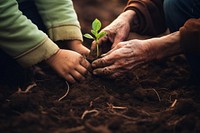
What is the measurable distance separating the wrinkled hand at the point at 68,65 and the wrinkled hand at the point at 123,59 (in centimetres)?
9

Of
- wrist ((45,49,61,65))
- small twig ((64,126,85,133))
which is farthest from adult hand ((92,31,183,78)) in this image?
small twig ((64,126,85,133))

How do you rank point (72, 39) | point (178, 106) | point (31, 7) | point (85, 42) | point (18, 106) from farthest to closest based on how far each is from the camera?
point (85, 42) < point (31, 7) < point (72, 39) < point (178, 106) < point (18, 106)

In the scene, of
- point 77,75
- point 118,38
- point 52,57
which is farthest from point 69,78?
point 118,38

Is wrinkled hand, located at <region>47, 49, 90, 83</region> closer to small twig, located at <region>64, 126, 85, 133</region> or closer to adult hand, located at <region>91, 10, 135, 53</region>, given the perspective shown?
adult hand, located at <region>91, 10, 135, 53</region>

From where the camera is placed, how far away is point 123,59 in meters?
1.85

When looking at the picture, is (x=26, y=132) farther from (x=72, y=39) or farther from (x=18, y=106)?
(x=72, y=39)

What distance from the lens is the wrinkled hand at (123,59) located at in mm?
1835

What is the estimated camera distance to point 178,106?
1650mm

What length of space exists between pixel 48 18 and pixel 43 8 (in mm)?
89

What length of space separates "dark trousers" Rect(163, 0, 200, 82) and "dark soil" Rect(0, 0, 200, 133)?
0.38 feet

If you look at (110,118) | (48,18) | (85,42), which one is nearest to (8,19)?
(48,18)

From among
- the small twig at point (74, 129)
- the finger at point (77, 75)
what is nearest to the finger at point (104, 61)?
the finger at point (77, 75)

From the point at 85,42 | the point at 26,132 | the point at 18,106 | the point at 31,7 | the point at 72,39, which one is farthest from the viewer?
the point at 85,42

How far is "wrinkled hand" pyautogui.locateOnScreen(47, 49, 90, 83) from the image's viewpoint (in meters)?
1.83
